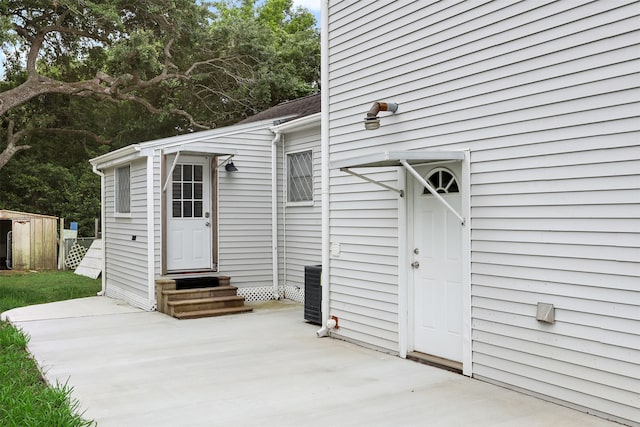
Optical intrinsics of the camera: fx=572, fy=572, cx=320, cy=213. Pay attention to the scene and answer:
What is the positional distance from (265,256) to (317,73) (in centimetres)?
1315

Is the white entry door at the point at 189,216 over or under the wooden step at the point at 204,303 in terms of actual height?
over

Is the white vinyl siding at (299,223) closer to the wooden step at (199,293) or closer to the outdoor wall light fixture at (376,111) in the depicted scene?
the wooden step at (199,293)

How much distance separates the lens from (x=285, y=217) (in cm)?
964

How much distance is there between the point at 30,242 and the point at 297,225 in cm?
938

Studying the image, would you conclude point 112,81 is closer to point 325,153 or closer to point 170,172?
point 170,172

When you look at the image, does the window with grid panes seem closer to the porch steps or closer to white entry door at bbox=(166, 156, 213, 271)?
white entry door at bbox=(166, 156, 213, 271)

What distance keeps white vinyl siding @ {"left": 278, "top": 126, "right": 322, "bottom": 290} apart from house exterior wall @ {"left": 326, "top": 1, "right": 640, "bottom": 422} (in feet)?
10.4

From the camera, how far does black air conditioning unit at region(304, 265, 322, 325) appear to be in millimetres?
7199

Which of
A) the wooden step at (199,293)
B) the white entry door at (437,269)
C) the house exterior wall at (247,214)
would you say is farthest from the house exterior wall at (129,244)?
the white entry door at (437,269)

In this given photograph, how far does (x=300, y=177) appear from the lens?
9406 millimetres

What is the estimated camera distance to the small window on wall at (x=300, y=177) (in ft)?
30.1

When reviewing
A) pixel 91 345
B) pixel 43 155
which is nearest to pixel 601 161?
pixel 91 345

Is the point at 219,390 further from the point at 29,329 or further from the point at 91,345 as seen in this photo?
the point at 29,329

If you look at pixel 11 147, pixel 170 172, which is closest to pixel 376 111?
pixel 170 172
